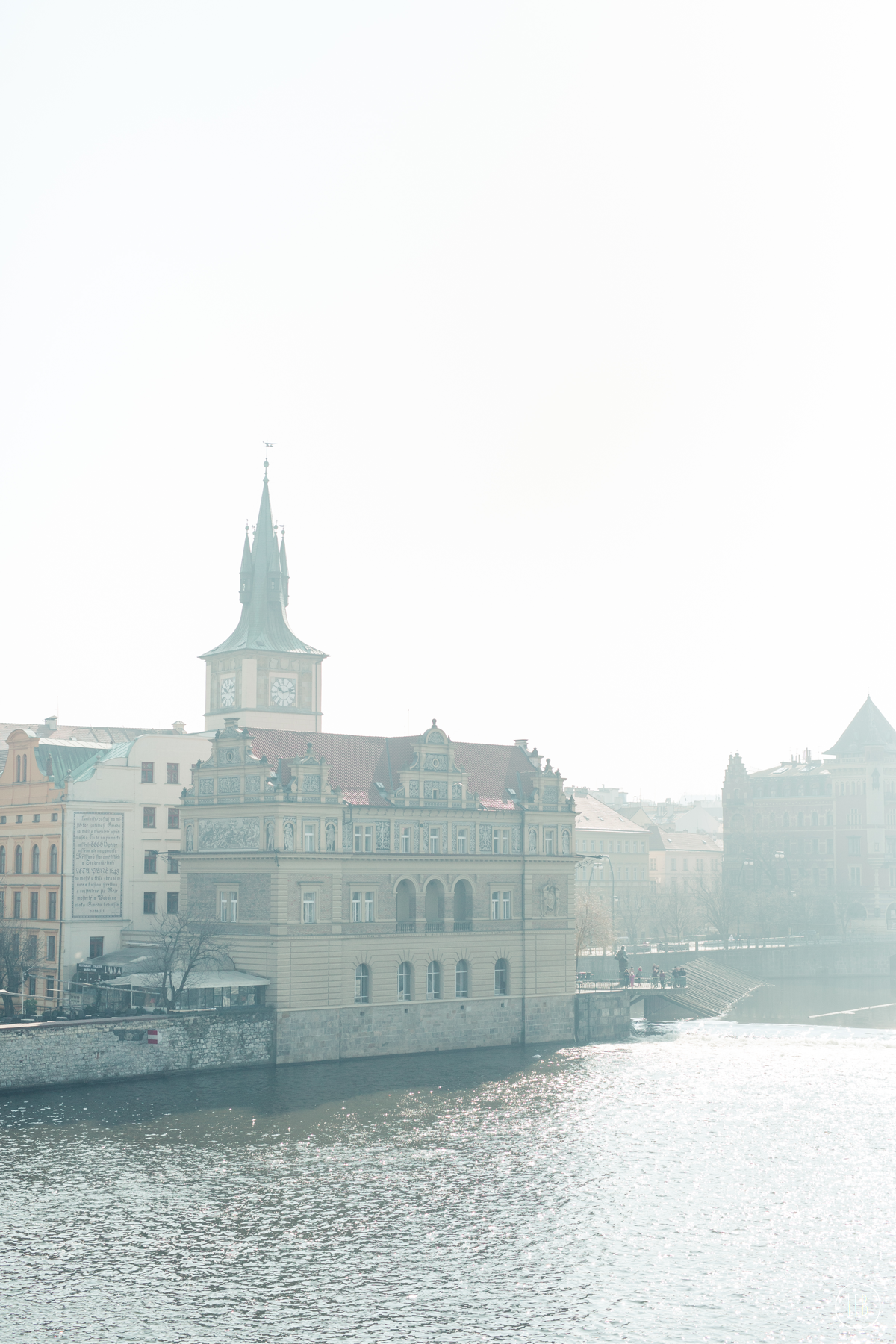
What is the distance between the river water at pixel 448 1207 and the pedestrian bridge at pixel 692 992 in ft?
88.9

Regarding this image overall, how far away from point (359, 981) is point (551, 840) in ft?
60.5

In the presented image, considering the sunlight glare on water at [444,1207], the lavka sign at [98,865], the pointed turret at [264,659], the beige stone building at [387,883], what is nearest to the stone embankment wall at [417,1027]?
the beige stone building at [387,883]

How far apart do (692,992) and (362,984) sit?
135 feet

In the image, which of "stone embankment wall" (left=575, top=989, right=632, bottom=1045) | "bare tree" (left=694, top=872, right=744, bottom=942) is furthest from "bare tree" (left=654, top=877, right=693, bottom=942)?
"stone embankment wall" (left=575, top=989, right=632, bottom=1045)

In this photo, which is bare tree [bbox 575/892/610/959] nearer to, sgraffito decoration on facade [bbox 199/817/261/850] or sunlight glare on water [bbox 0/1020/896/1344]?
sgraffito decoration on facade [bbox 199/817/261/850]

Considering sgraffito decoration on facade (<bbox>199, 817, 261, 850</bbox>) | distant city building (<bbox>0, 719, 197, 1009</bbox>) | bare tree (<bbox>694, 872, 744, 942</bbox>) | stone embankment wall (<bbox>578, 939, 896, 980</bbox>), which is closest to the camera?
sgraffito decoration on facade (<bbox>199, 817, 261, 850</bbox>)

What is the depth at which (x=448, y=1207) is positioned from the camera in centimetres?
5244

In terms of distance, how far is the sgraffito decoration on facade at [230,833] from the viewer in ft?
279

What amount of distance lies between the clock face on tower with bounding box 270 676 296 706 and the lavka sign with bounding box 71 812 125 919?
28570 millimetres

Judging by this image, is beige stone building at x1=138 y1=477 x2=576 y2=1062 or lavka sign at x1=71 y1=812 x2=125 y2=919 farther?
lavka sign at x1=71 y1=812 x2=125 y2=919

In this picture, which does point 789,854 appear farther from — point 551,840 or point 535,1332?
point 535,1332

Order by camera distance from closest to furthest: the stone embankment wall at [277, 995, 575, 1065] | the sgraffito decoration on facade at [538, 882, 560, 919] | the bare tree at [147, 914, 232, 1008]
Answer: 1. the bare tree at [147, 914, 232, 1008]
2. the stone embankment wall at [277, 995, 575, 1065]
3. the sgraffito decoration on facade at [538, 882, 560, 919]

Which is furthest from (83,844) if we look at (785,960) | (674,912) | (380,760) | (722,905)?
(722,905)

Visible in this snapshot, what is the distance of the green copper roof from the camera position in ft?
406
